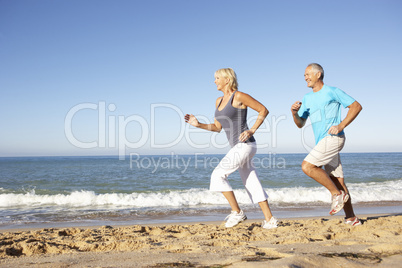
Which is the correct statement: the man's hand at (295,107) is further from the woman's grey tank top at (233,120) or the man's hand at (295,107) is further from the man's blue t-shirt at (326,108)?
the woman's grey tank top at (233,120)

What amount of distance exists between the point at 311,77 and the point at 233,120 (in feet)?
3.66

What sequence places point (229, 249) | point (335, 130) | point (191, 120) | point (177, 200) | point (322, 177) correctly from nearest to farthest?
point (229, 249), point (335, 130), point (322, 177), point (191, 120), point (177, 200)

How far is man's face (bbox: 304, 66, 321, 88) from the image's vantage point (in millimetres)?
3877

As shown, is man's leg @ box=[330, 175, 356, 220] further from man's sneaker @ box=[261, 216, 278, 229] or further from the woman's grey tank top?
the woman's grey tank top

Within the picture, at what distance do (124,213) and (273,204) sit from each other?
4.13 m

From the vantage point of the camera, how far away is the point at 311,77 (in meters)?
3.88

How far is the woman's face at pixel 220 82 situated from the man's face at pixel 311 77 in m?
1.02

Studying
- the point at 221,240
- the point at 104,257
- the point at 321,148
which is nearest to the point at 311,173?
the point at 321,148

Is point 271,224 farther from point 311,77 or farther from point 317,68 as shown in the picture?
point 317,68

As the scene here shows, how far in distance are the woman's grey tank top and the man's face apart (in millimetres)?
898

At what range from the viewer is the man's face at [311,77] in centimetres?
388

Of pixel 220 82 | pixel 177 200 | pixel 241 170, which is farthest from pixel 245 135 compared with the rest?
pixel 177 200

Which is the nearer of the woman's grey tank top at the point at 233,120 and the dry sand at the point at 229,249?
the dry sand at the point at 229,249

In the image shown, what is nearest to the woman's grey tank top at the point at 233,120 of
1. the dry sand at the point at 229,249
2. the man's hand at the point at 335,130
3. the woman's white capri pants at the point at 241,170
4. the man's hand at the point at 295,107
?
the woman's white capri pants at the point at 241,170
